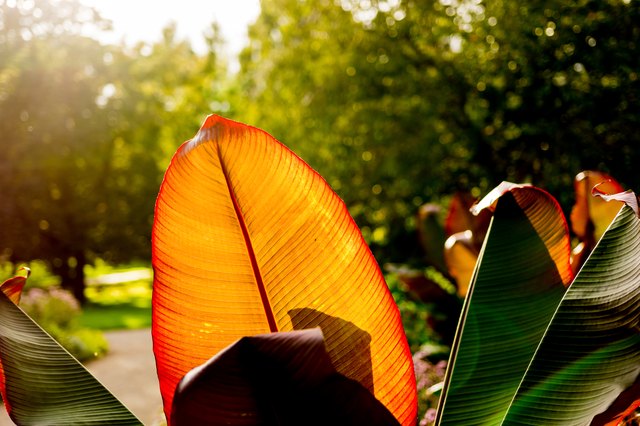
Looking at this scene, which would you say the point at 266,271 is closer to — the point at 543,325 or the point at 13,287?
the point at 13,287

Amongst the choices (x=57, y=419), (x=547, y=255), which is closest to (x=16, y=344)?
(x=57, y=419)

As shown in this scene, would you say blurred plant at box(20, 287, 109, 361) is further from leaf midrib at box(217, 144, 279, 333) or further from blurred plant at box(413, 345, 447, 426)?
leaf midrib at box(217, 144, 279, 333)

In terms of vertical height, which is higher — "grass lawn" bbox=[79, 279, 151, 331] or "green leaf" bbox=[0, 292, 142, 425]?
"green leaf" bbox=[0, 292, 142, 425]

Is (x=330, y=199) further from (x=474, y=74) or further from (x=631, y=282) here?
(x=474, y=74)

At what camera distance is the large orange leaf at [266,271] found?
1.40 meters

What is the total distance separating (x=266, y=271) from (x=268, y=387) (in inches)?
13.1

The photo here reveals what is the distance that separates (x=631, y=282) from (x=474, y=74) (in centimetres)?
491

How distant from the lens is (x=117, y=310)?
24.8 meters

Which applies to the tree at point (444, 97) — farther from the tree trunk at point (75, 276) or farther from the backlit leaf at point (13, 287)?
the tree trunk at point (75, 276)

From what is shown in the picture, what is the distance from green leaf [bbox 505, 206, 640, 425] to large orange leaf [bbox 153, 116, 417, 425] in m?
0.32

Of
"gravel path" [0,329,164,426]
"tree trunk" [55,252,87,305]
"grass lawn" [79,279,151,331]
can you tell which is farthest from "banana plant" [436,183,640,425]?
"tree trunk" [55,252,87,305]

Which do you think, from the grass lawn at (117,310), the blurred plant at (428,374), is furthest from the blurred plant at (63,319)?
the blurred plant at (428,374)

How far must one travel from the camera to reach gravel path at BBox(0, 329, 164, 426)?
25.7 feet

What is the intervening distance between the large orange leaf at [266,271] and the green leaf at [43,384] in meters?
0.17
